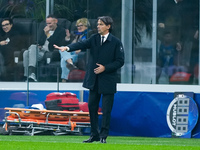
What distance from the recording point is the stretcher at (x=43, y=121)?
12766 millimetres

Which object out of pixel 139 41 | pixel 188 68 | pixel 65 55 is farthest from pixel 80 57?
pixel 188 68

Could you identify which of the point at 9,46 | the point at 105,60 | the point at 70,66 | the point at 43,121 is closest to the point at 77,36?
the point at 70,66

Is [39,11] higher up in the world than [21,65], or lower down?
higher up

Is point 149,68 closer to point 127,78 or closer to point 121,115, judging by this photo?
point 127,78

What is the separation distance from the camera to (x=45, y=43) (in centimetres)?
1492

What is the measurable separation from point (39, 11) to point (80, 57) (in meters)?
1.37

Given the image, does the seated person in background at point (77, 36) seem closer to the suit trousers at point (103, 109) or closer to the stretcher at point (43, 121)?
the stretcher at point (43, 121)

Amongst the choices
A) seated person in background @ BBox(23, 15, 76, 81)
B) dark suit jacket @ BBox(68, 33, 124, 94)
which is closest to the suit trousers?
dark suit jacket @ BBox(68, 33, 124, 94)

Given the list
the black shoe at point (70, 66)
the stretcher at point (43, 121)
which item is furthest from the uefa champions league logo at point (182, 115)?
the black shoe at point (70, 66)

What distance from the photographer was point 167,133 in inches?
512

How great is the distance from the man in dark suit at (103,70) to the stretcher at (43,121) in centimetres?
305

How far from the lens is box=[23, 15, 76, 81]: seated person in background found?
14.9 metres

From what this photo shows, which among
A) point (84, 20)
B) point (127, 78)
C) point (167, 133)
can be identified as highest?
point (84, 20)

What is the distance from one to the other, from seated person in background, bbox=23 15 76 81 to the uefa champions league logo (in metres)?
3.15
